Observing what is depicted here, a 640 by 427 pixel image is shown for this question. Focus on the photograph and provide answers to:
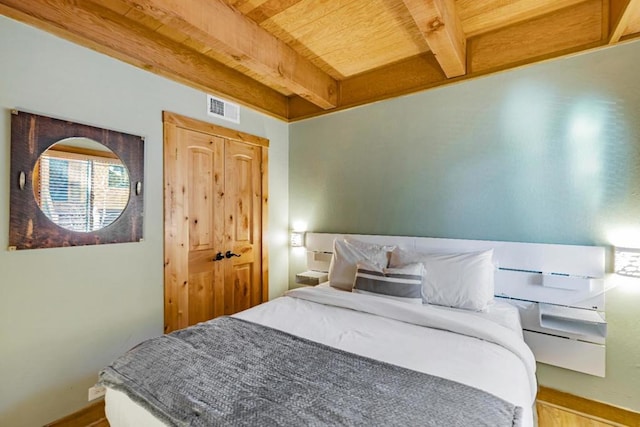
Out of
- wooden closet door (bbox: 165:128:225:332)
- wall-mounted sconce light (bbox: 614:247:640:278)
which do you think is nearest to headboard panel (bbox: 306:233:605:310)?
wall-mounted sconce light (bbox: 614:247:640:278)

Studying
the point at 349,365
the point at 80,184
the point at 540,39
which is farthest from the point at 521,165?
the point at 80,184

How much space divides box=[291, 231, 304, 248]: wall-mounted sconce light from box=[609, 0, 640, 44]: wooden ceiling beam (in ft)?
9.26

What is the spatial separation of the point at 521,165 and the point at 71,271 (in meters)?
3.14

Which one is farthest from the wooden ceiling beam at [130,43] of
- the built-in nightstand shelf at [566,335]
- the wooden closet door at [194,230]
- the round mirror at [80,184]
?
the built-in nightstand shelf at [566,335]

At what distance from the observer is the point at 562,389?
2035 millimetres

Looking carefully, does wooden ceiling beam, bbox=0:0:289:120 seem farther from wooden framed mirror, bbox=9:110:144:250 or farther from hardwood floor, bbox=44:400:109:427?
hardwood floor, bbox=44:400:109:427

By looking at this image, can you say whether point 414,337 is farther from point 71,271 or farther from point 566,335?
point 71,271

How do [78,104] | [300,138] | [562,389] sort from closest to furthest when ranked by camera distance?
[78,104], [562,389], [300,138]

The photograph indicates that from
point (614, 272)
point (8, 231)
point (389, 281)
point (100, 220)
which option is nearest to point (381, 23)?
point (389, 281)

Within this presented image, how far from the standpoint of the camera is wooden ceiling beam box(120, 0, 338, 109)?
1659 millimetres

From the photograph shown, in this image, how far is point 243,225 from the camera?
3029 millimetres

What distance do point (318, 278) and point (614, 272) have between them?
7.14ft

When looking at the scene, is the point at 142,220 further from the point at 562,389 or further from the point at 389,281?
the point at 562,389

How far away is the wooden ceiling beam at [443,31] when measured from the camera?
166cm
